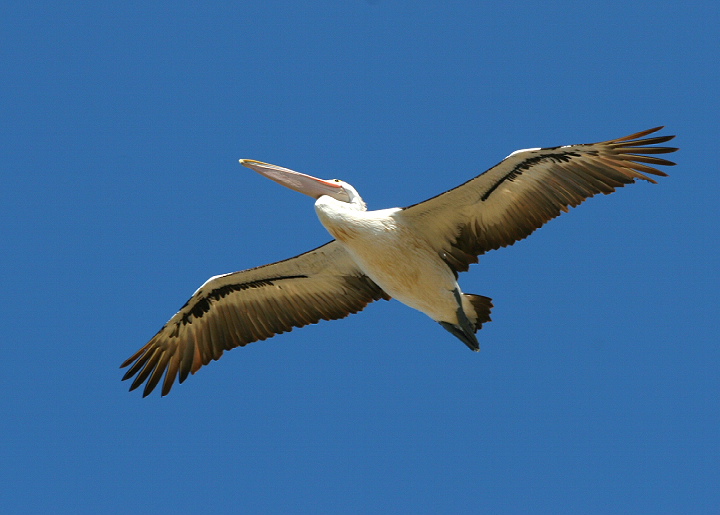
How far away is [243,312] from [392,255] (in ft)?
7.83

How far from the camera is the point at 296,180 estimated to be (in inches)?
482

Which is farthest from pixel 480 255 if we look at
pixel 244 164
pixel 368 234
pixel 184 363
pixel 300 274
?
pixel 184 363

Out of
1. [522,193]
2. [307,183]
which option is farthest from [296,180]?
[522,193]

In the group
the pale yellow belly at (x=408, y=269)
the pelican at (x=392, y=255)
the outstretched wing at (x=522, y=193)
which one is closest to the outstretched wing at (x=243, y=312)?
the pelican at (x=392, y=255)

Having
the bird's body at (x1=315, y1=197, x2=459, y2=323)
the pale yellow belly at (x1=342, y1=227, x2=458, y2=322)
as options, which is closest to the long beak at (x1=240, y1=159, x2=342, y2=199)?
the bird's body at (x1=315, y1=197, x2=459, y2=323)

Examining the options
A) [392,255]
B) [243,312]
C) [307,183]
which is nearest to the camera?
[392,255]

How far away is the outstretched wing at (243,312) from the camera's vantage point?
496 inches

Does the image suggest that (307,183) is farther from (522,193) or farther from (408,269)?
(522,193)

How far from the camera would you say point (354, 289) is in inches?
496

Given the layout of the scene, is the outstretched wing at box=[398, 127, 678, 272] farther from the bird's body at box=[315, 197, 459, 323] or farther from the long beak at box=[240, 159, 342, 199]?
the long beak at box=[240, 159, 342, 199]

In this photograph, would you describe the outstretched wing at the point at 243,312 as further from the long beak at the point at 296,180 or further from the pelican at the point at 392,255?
the long beak at the point at 296,180

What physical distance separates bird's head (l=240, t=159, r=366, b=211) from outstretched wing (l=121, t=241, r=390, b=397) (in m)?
0.95

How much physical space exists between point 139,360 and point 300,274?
2.29 m

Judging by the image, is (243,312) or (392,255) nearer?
(392,255)
